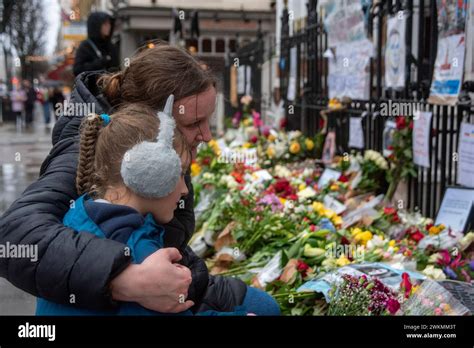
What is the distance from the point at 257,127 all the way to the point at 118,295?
7.56m

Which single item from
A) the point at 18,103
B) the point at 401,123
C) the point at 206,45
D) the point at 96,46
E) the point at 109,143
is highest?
the point at 206,45

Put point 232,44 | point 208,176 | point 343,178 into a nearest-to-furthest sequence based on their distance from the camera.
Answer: point 343,178, point 208,176, point 232,44

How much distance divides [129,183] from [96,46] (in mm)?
6147

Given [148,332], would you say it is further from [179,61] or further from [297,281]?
[297,281]

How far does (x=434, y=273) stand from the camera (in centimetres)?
346

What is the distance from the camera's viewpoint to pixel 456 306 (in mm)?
2711

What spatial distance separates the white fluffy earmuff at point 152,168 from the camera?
1.86 m

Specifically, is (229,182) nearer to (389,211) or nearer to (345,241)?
(389,211)

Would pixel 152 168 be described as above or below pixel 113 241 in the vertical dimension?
above

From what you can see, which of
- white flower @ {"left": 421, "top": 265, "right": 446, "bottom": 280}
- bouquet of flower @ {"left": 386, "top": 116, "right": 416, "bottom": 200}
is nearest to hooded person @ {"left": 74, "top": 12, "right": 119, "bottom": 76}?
bouquet of flower @ {"left": 386, "top": 116, "right": 416, "bottom": 200}

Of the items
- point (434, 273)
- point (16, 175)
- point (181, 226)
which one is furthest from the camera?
point (16, 175)

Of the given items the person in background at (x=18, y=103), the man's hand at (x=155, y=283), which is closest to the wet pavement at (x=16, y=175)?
the man's hand at (x=155, y=283)

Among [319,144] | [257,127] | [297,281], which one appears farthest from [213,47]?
[297,281]

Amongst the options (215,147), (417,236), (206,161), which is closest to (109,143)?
(417,236)
